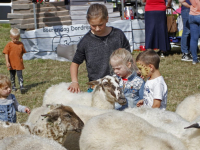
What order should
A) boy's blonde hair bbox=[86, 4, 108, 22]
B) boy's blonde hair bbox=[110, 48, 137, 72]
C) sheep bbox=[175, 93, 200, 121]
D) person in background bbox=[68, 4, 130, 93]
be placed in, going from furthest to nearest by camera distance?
person in background bbox=[68, 4, 130, 93] < boy's blonde hair bbox=[86, 4, 108, 22] < boy's blonde hair bbox=[110, 48, 137, 72] < sheep bbox=[175, 93, 200, 121]

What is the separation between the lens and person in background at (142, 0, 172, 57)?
32.9 ft

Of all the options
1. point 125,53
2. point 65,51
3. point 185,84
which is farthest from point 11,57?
point 125,53

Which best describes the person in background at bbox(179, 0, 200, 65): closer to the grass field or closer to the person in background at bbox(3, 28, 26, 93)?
the grass field

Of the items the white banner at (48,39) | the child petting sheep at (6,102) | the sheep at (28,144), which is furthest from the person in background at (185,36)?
Result: the sheep at (28,144)

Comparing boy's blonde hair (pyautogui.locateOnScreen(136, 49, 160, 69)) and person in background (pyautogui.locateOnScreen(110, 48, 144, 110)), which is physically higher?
boy's blonde hair (pyautogui.locateOnScreen(136, 49, 160, 69))

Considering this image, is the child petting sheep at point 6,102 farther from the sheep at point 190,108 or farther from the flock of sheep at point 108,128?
the sheep at point 190,108

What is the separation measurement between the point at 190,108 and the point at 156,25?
7.24m

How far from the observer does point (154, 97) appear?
11.4 feet

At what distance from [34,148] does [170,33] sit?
982 centimetres

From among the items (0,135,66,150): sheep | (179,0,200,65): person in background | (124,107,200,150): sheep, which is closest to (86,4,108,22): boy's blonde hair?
(124,107,200,150): sheep

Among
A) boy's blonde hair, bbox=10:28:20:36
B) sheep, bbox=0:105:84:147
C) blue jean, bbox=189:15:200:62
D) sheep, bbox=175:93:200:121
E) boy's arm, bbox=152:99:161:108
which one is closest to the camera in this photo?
sheep, bbox=0:105:84:147

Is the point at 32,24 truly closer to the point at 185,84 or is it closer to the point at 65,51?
the point at 65,51

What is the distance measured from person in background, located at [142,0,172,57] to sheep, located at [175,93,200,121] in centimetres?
705

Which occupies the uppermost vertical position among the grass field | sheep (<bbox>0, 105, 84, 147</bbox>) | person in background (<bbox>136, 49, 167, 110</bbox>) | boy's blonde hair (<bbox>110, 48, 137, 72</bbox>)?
boy's blonde hair (<bbox>110, 48, 137, 72</bbox>)
